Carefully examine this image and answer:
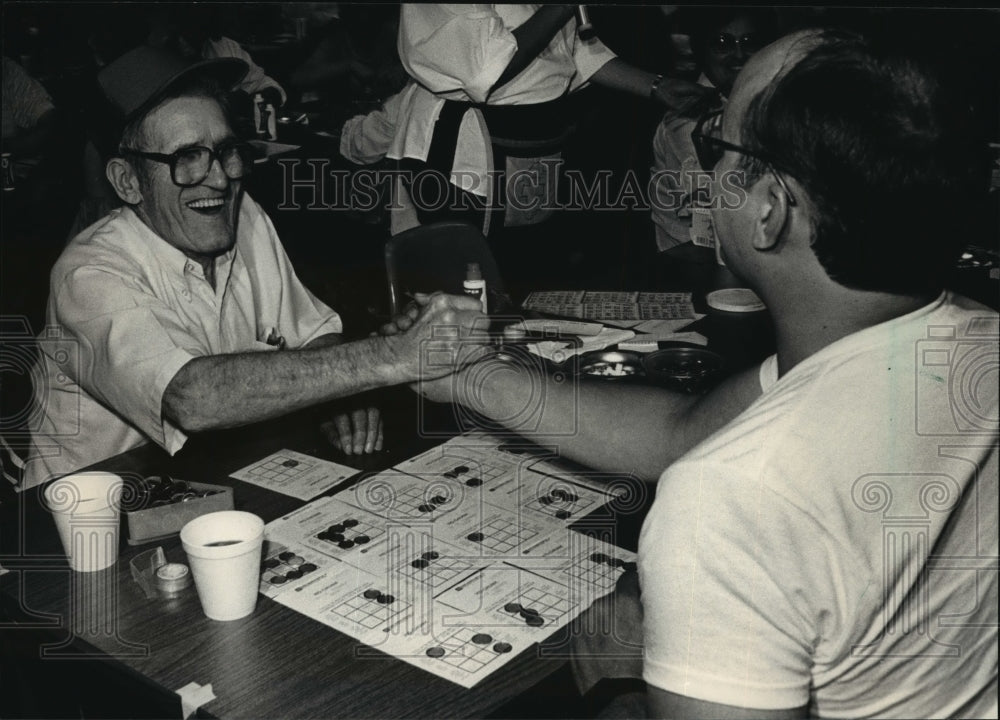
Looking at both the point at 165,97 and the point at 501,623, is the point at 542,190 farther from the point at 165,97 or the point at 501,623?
the point at 501,623

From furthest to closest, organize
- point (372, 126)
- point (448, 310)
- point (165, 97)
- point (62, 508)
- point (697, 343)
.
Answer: point (372, 126) → point (697, 343) → point (165, 97) → point (448, 310) → point (62, 508)

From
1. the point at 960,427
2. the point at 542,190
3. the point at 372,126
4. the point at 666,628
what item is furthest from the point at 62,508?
the point at 372,126

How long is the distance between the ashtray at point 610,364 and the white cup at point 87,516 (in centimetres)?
129

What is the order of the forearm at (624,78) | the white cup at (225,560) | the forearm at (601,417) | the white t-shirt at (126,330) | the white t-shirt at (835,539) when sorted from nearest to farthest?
1. the white t-shirt at (835,539)
2. the white cup at (225,560)
3. the forearm at (601,417)
4. the white t-shirt at (126,330)
5. the forearm at (624,78)

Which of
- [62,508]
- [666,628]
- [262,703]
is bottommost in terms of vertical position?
[262,703]

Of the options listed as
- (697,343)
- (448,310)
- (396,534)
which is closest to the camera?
(396,534)

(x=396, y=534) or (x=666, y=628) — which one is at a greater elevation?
(x=666, y=628)

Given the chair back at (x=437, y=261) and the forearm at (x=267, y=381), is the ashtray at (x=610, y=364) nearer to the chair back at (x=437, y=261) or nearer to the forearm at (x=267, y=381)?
the chair back at (x=437, y=261)

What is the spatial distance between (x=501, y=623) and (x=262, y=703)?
0.38 metres

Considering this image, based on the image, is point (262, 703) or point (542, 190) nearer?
point (262, 703)

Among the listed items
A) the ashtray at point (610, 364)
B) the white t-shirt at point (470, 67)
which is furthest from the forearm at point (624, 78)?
the ashtray at point (610, 364)

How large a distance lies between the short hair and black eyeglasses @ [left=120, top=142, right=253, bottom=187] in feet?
4.94

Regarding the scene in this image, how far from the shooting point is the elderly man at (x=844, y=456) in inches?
42.8

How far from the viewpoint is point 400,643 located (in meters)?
1.46
